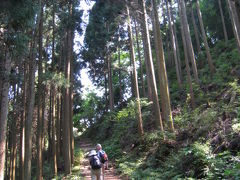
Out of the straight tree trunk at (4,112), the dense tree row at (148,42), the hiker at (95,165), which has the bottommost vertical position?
the hiker at (95,165)

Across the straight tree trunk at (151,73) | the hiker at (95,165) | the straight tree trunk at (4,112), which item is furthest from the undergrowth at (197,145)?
the straight tree trunk at (4,112)

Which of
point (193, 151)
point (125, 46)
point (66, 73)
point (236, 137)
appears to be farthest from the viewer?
point (125, 46)

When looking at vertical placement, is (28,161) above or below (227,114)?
below

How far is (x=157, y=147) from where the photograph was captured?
1042cm

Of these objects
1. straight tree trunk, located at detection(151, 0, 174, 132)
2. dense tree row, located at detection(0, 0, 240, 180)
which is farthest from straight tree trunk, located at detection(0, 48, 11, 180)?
straight tree trunk, located at detection(151, 0, 174, 132)

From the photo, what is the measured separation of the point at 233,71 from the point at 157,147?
932cm

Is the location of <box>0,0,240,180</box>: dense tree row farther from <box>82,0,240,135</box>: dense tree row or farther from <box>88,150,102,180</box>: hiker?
<box>88,150,102,180</box>: hiker

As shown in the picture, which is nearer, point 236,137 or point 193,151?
point 236,137

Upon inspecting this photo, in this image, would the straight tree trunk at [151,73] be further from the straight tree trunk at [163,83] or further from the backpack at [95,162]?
the backpack at [95,162]

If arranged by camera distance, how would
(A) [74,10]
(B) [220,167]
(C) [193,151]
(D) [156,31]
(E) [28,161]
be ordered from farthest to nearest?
(A) [74,10] → (D) [156,31] → (E) [28,161] → (C) [193,151] → (B) [220,167]

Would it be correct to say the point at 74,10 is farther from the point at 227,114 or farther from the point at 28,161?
the point at 227,114

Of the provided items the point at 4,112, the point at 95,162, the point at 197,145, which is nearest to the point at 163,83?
the point at 197,145

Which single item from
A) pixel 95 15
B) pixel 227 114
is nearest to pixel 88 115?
pixel 95 15

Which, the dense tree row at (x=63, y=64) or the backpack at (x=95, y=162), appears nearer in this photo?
the backpack at (x=95, y=162)
